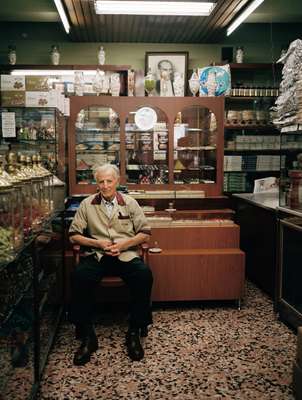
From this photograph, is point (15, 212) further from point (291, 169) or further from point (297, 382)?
point (291, 169)

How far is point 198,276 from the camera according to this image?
12.6 feet

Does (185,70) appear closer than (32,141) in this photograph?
No

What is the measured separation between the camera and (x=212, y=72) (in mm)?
4594

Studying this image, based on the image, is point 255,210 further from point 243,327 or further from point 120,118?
point 120,118

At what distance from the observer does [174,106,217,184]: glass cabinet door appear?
181 inches

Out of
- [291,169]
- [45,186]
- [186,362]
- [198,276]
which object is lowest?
[186,362]

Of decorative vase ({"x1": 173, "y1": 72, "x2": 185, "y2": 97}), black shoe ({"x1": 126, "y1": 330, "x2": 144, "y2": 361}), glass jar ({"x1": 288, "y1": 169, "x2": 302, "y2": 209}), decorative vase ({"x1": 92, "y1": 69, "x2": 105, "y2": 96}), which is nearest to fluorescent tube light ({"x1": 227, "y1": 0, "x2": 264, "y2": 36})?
decorative vase ({"x1": 173, "y1": 72, "x2": 185, "y2": 97})

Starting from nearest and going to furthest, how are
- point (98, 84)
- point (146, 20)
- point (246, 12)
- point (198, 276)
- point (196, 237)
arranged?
point (198, 276)
point (196, 237)
point (98, 84)
point (246, 12)
point (146, 20)

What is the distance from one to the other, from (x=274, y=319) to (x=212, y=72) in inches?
102

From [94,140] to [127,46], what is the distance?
9.61 feet

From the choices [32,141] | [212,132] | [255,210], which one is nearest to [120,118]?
[212,132]

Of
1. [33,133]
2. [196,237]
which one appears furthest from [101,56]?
[196,237]

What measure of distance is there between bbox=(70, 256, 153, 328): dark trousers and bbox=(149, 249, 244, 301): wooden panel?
56 centimetres

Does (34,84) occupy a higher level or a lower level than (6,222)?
higher
